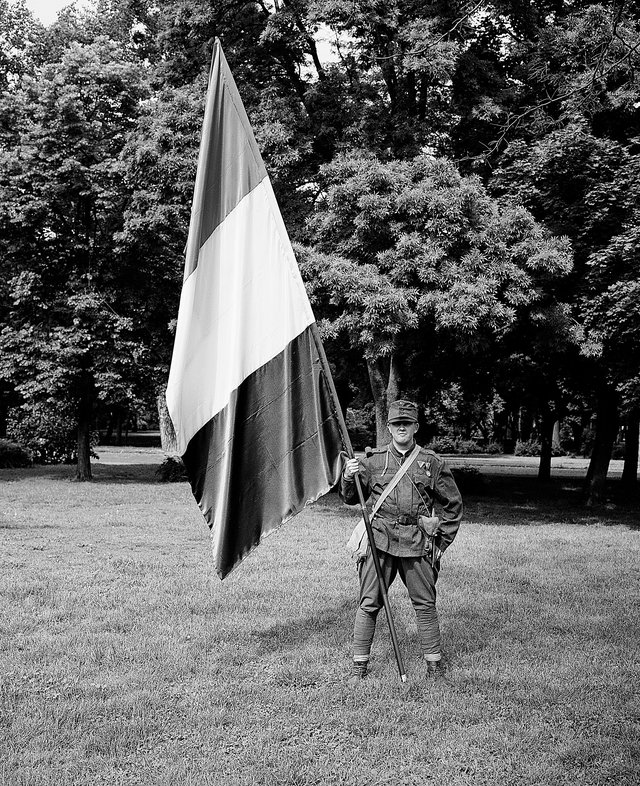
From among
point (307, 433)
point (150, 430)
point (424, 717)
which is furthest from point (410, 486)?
point (150, 430)

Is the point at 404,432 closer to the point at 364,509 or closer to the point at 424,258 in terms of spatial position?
the point at 364,509

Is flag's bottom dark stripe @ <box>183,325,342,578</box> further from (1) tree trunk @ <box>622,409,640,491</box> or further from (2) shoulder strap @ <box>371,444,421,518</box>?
(1) tree trunk @ <box>622,409,640,491</box>

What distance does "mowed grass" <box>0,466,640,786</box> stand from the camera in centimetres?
475

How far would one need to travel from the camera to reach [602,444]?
20.5 m

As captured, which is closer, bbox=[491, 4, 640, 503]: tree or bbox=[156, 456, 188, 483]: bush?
bbox=[491, 4, 640, 503]: tree

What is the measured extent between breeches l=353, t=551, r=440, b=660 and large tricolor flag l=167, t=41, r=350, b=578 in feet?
3.08

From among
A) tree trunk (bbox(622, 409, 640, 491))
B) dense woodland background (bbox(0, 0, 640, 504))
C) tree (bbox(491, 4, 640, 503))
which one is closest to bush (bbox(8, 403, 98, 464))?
dense woodland background (bbox(0, 0, 640, 504))

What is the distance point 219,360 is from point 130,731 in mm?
2689

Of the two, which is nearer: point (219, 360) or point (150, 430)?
point (219, 360)

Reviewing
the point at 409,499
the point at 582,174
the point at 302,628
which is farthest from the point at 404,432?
the point at 582,174

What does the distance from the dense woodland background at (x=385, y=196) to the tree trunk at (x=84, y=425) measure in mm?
400

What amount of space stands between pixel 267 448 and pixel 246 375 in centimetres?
59

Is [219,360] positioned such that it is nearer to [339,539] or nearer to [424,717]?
[424,717]

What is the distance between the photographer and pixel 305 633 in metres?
7.43
